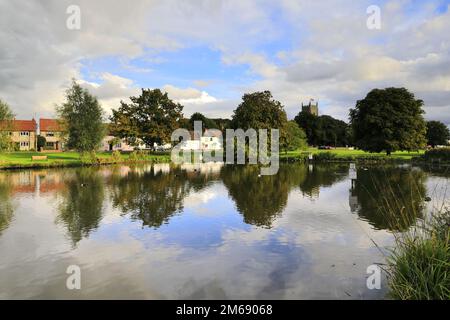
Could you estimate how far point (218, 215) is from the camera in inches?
733

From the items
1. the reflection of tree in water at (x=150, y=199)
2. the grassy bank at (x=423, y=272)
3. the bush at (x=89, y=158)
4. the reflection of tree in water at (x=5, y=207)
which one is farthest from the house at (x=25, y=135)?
the grassy bank at (x=423, y=272)

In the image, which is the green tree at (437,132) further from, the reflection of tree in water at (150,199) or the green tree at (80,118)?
the reflection of tree in water at (150,199)

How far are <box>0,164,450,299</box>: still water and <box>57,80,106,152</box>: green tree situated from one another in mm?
31163

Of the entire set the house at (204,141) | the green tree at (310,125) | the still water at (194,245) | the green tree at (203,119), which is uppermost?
the green tree at (203,119)

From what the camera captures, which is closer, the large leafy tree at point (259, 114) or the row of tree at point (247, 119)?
the row of tree at point (247, 119)

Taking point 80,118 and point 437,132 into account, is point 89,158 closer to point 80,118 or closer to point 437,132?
point 80,118

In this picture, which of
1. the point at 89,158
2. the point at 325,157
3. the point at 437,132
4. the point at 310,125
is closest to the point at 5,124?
the point at 89,158

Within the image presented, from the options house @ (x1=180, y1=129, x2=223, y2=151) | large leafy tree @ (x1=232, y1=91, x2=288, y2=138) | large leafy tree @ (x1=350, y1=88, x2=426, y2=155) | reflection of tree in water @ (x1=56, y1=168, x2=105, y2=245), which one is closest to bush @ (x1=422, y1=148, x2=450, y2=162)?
large leafy tree @ (x1=350, y1=88, x2=426, y2=155)

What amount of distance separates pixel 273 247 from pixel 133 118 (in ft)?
229

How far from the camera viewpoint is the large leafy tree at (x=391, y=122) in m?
61.8

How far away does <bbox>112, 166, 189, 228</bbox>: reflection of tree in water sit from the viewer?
18216 mm

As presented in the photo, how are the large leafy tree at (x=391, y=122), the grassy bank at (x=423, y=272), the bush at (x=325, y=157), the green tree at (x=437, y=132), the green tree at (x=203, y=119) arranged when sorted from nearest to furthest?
the grassy bank at (x=423, y=272) → the large leafy tree at (x=391, y=122) → the bush at (x=325, y=157) → the green tree at (x=437, y=132) → the green tree at (x=203, y=119)

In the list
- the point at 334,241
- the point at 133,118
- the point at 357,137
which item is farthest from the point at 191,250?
the point at 133,118
